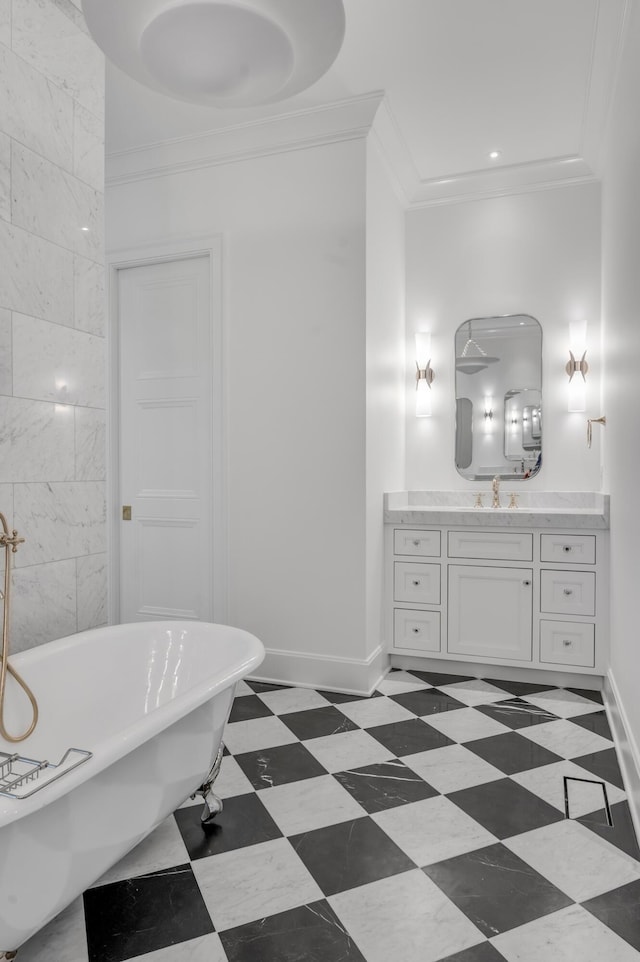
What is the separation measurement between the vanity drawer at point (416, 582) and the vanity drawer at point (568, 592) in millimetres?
545

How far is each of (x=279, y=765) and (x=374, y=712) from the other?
66cm

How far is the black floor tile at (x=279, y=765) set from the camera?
90.3 inches

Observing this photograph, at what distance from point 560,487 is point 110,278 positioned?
114 inches

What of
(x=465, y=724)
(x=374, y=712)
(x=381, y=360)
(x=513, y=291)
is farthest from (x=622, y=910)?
(x=513, y=291)

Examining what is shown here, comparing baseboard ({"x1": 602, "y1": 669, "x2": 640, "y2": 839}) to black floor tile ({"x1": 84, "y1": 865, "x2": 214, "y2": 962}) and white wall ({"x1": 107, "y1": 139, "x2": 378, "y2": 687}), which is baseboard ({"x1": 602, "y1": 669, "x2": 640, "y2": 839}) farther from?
black floor tile ({"x1": 84, "y1": 865, "x2": 214, "y2": 962})

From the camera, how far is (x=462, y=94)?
3008 millimetres

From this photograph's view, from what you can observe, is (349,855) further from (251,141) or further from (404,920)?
(251,141)

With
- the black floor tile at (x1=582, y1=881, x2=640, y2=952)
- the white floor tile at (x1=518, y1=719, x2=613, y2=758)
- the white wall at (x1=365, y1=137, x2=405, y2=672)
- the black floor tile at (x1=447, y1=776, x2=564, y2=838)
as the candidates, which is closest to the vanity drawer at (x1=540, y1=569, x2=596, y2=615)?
the white floor tile at (x1=518, y1=719, x2=613, y2=758)

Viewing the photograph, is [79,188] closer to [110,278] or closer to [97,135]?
[97,135]

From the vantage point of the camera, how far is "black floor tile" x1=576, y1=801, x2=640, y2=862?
6.19ft

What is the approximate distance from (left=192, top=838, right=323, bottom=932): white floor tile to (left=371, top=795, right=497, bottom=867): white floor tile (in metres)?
0.33

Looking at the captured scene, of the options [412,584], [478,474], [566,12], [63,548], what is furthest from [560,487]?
[63,548]

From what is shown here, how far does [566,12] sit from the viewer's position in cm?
247

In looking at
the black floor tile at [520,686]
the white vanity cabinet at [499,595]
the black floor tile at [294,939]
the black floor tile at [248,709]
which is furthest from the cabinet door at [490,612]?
the black floor tile at [294,939]
